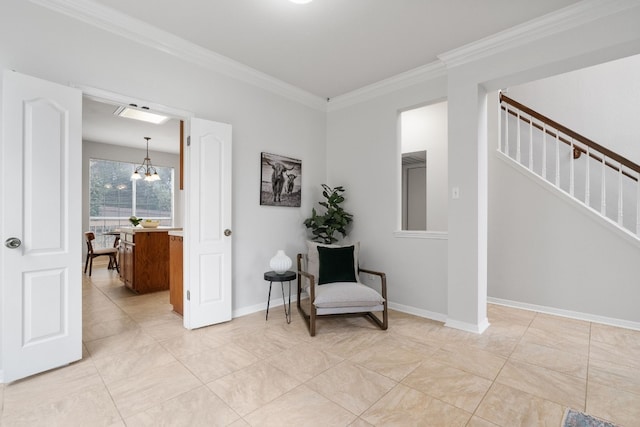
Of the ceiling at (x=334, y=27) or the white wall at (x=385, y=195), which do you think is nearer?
the ceiling at (x=334, y=27)

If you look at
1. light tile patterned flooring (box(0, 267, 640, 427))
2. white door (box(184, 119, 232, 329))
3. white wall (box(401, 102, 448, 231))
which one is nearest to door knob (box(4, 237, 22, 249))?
light tile patterned flooring (box(0, 267, 640, 427))

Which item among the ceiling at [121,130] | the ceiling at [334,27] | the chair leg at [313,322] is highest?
the ceiling at [334,27]

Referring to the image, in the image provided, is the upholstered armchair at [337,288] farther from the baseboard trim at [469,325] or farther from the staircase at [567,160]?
the staircase at [567,160]

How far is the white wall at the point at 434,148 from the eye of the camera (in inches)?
189

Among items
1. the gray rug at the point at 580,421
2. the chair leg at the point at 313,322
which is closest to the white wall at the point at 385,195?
the chair leg at the point at 313,322

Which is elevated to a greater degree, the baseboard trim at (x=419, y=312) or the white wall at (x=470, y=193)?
the white wall at (x=470, y=193)

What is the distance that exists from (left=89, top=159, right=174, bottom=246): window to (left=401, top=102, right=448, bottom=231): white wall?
21.0 feet

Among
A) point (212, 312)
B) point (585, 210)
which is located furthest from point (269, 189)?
point (585, 210)

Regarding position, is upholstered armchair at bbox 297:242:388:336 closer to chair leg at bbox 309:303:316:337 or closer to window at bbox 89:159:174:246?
chair leg at bbox 309:303:316:337

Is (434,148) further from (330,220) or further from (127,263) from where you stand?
(127,263)

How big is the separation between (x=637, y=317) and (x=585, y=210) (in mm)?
1167

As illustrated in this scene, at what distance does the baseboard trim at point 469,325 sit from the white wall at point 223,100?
2061mm

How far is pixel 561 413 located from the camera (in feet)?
5.71

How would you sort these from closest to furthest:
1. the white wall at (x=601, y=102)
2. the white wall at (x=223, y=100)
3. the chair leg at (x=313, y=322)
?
the white wall at (x=223, y=100)
the chair leg at (x=313, y=322)
the white wall at (x=601, y=102)
